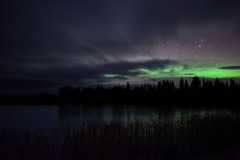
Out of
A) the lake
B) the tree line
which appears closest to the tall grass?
the lake

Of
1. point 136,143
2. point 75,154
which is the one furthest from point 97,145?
point 136,143

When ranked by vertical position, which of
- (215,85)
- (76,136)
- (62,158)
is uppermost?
(215,85)

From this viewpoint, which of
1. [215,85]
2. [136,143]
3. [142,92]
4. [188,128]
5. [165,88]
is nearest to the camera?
[136,143]

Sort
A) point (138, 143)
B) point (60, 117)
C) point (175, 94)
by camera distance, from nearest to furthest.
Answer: point (138, 143), point (60, 117), point (175, 94)

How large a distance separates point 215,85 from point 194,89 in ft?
40.2

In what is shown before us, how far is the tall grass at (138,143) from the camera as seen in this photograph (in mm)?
14305

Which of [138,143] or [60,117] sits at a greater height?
[138,143]

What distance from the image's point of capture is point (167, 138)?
1645 centimetres

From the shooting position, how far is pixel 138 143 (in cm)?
1630

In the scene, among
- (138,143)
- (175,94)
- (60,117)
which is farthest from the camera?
(175,94)

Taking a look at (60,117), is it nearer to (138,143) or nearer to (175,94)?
(138,143)

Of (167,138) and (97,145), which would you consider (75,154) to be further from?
(167,138)

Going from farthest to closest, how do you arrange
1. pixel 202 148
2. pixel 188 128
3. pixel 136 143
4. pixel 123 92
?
pixel 123 92, pixel 188 128, pixel 136 143, pixel 202 148

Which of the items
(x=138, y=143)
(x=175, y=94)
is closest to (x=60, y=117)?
(x=138, y=143)
